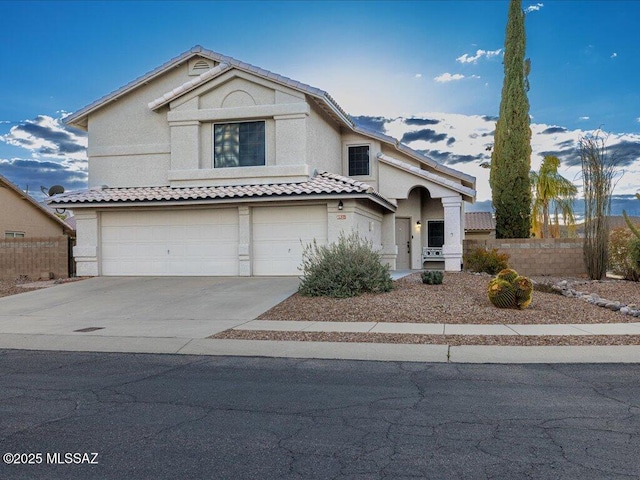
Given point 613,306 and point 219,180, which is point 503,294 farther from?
point 219,180

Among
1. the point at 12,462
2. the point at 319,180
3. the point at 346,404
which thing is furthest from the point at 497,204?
the point at 12,462

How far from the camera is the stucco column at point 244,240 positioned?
20.8m

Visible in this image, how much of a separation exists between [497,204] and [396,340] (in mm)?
19019

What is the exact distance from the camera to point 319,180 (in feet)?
69.4

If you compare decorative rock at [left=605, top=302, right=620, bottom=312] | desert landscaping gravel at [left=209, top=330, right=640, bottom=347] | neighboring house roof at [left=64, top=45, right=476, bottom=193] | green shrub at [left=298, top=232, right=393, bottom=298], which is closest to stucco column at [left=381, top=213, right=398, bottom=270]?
neighboring house roof at [left=64, top=45, right=476, bottom=193]

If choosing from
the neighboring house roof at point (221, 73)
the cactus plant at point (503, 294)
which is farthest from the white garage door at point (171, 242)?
the cactus plant at point (503, 294)

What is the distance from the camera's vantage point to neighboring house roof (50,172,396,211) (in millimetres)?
19688

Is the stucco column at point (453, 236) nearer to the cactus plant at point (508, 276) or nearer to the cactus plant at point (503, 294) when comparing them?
the cactus plant at point (508, 276)

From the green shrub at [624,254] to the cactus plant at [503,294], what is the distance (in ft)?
28.6

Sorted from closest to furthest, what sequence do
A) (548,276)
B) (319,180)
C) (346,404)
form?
(346,404)
(319,180)
(548,276)

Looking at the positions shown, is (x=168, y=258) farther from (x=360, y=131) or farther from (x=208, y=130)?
(x=360, y=131)

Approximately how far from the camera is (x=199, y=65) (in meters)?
23.8

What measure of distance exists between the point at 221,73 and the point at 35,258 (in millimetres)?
10594

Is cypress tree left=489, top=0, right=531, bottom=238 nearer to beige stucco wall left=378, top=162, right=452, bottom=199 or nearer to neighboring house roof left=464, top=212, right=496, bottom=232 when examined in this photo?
beige stucco wall left=378, top=162, right=452, bottom=199
